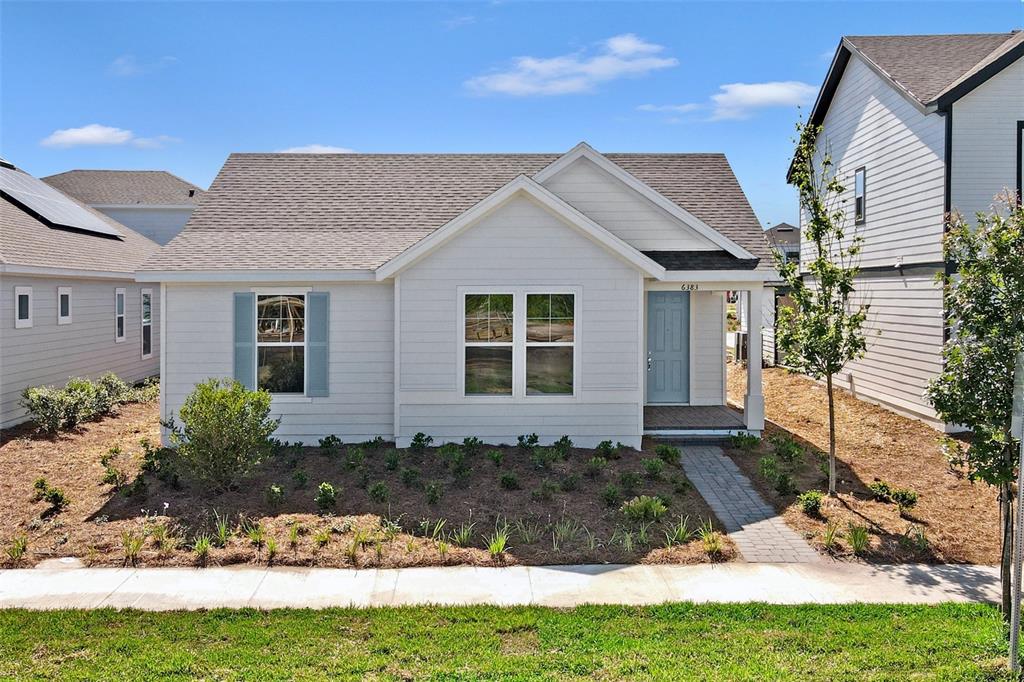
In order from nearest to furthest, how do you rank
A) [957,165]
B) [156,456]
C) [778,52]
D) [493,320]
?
[156,456], [493,320], [957,165], [778,52]

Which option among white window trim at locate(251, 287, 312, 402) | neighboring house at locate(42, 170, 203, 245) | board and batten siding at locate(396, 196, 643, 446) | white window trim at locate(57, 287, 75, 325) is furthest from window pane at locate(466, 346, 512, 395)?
neighboring house at locate(42, 170, 203, 245)

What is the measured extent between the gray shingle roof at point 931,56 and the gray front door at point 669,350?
19.7 feet

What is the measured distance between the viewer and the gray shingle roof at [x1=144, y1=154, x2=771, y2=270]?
13.6 meters

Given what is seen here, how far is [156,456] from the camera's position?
37.6 ft

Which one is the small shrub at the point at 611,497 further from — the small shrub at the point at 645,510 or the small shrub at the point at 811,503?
the small shrub at the point at 811,503

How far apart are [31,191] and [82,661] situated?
60.6ft

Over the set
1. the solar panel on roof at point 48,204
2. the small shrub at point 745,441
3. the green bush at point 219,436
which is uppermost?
the solar panel on roof at point 48,204

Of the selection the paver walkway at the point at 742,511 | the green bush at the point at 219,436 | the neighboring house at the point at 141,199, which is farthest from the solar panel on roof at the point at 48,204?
the paver walkway at the point at 742,511

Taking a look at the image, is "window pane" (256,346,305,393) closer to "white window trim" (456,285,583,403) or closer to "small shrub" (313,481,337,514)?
"white window trim" (456,285,583,403)

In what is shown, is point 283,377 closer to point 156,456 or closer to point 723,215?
point 156,456

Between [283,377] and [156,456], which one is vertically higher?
[283,377]

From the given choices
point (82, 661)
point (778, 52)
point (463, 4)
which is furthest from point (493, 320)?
point (778, 52)

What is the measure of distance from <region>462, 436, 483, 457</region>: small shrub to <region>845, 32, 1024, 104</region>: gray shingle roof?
34.4ft

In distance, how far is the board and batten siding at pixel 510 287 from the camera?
496 inches
